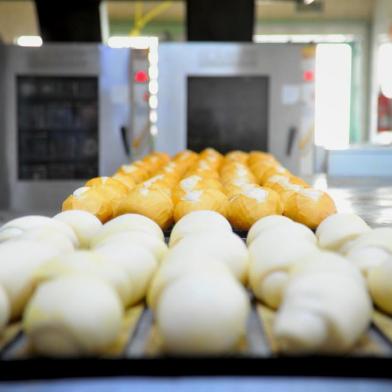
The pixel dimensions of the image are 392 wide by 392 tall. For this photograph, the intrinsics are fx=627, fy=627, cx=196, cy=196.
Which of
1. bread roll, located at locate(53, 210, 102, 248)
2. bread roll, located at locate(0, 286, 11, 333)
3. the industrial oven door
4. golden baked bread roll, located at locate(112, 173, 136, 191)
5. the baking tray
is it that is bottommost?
the baking tray

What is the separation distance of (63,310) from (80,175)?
12.6 feet

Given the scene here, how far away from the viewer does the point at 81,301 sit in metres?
0.66

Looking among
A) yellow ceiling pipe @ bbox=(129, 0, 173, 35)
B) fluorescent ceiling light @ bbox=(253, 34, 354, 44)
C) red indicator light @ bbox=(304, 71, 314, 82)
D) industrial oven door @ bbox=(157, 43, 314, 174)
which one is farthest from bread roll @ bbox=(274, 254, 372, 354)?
fluorescent ceiling light @ bbox=(253, 34, 354, 44)

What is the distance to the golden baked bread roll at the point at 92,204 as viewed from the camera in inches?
54.9

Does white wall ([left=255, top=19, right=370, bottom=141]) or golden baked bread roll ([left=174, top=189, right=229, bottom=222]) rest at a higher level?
white wall ([left=255, top=19, right=370, bottom=141])

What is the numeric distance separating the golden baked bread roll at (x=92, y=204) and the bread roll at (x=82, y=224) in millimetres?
155

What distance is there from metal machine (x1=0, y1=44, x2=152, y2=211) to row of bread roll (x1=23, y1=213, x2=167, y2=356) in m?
3.60

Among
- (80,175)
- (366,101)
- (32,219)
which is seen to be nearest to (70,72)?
(80,175)

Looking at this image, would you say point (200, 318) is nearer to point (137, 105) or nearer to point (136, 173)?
point (136, 173)

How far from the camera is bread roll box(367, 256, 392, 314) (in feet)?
2.61

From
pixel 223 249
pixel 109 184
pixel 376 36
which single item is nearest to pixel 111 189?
pixel 109 184

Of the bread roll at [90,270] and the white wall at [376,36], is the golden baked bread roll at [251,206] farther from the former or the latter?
the white wall at [376,36]

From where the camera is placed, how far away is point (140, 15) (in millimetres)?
9531

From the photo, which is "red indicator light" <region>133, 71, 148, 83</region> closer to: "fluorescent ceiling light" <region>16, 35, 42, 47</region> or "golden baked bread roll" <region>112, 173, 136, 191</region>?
"golden baked bread roll" <region>112, 173, 136, 191</region>
